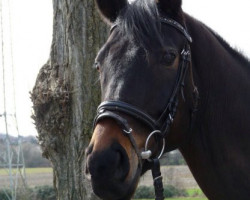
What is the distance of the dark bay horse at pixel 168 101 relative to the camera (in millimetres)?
3139

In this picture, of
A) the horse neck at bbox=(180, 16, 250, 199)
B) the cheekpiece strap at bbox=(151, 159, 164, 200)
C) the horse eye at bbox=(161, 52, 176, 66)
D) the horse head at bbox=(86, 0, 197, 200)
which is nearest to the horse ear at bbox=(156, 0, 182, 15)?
the horse head at bbox=(86, 0, 197, 200)

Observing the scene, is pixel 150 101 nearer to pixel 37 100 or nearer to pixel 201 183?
pixel 201 183

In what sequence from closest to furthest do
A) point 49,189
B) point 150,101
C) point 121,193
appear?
1. point 121,193
2. point 150,101
3. point 49,189

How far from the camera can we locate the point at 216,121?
12.3 feet

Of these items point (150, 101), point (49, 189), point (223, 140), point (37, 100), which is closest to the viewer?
point (150, 101)

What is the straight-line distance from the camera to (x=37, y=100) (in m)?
4.87

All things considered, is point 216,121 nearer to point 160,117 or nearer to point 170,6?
point 160,117

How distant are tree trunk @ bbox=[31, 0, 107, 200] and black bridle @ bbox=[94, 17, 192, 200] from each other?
59.0 inches

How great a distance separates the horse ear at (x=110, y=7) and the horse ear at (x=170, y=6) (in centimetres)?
29

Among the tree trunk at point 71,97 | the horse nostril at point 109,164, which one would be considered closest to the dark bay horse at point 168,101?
the horse nostril at point 109,164

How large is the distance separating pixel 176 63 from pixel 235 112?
66 cm

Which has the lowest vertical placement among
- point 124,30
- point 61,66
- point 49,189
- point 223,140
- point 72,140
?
point 49,189

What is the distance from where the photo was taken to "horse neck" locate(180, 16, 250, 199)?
364cm

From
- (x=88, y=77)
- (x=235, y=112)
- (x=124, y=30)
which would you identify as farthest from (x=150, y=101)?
(x=88, y=77)
